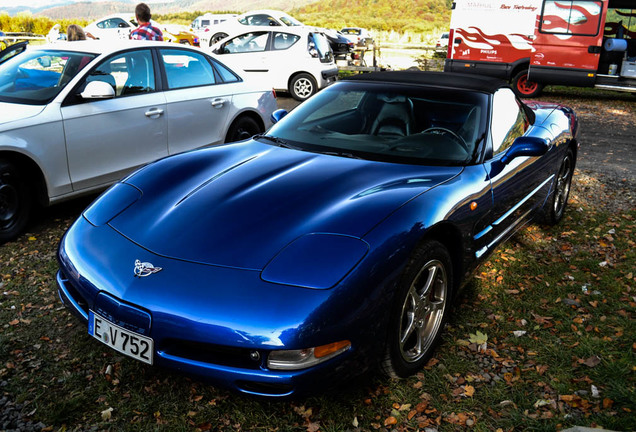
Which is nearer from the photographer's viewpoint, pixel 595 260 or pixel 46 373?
pixel 46 373

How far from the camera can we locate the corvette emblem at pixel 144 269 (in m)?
2.33

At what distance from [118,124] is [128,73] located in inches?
A: 23.1

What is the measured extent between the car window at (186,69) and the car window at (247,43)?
699 cm

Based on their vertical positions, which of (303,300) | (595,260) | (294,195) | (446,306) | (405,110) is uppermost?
(405,110)

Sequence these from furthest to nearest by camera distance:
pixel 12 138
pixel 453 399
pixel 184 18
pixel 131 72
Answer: pixel 184 18
pixel 131 72
pixel 12 138
pixel 453 399

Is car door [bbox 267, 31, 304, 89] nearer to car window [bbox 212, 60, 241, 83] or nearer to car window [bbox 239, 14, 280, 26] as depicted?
car window [bbox 212, 60, 241, 83]

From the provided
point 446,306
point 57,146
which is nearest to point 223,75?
point 57,146

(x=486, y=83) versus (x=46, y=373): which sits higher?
(x=486, y=83)

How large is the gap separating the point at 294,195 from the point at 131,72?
316cm

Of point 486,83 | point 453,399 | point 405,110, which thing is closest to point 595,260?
point 486,83

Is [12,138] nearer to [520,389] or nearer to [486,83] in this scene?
[486,83]

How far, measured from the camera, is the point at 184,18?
81.7m

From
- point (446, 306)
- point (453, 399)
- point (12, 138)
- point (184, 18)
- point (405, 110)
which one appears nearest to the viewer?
point (453, 399)

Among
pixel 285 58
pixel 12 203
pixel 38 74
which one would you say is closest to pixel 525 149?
pixel 12 203
